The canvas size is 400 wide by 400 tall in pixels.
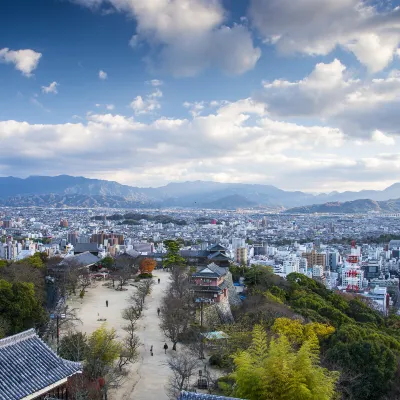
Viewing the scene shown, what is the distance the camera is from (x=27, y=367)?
26.4 feet

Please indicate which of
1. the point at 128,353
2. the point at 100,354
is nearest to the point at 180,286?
the point at 128,353

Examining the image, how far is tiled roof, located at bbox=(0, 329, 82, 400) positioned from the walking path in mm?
3843

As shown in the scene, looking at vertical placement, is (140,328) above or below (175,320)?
below

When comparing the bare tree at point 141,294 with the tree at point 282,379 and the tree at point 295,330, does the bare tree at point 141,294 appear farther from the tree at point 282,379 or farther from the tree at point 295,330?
the tree at point 282,379

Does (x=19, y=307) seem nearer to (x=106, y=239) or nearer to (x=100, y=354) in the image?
(x=100, y=354)

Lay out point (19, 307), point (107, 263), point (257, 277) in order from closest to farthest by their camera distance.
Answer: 1. point (19, 307)
2. point (257, 277)
3. point (107, 263)

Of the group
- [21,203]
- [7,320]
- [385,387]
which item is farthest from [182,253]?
[21,203]

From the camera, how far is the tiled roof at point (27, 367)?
754cm

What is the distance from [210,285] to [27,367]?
13077 millimetres

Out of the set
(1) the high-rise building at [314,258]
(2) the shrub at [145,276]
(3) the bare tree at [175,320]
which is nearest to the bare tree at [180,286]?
(3) the bare tree at [175,320]

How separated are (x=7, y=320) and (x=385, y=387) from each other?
1290 cm

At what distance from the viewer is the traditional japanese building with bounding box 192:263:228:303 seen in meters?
20.0

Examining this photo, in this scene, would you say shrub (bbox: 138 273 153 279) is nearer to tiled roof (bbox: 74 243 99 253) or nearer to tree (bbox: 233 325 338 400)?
tiled roof (bbox: 74 243 99 253)

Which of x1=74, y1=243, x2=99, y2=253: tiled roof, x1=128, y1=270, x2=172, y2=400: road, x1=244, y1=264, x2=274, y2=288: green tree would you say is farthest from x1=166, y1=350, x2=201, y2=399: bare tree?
x1=74, y1=243, x2=99, y2=253: tiled roof
